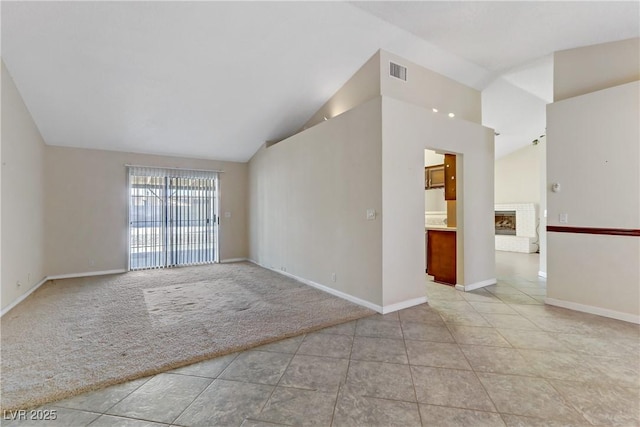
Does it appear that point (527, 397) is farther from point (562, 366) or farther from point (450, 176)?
point (450, 176)

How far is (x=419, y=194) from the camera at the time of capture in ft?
12.9

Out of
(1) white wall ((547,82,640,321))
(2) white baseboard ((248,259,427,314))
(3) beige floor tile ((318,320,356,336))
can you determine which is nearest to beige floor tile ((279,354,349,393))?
(3) beige floor tile ((318,320,356,336))

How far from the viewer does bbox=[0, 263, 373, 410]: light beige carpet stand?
7.26 feet

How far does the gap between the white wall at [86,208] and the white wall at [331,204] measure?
9.99ft

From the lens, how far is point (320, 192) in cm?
462

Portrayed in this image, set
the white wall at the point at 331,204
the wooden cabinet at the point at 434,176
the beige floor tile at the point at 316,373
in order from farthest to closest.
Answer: the wooden cabinet at the point at 434,176 → the white wall at the point at 331,204 → the beige floor tile at the point at 316,373

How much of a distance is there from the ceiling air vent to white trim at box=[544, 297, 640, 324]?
12.0 ft

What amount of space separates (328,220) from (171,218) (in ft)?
13.7

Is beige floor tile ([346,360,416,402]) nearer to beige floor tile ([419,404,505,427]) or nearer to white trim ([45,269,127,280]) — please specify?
beige floor tile ([419,404,505,427])

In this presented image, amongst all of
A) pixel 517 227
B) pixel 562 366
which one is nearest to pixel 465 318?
pixel 562 366

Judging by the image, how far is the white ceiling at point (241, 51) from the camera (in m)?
3.16

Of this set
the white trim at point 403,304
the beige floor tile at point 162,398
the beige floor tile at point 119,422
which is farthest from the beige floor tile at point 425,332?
the beige floor tile at point 119,422

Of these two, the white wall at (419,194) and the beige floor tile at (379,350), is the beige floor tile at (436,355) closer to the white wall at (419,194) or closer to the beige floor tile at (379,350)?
the beige floor tile at (379,350)

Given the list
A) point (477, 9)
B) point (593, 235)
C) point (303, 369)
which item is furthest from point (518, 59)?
point (303, 369)
